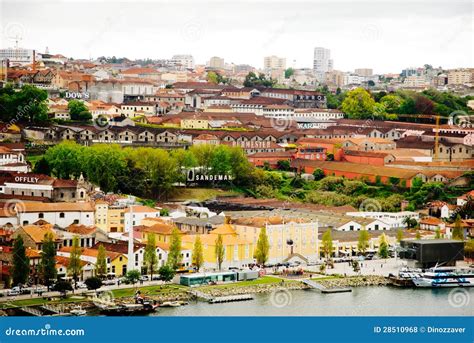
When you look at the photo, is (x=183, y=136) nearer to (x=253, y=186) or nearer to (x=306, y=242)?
(x=253, y=186)

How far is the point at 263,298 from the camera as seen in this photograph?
31.9ft

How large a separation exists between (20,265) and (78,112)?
8.60 m

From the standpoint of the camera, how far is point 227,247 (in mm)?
11039

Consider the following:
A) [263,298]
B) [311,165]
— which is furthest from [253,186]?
[263,298]

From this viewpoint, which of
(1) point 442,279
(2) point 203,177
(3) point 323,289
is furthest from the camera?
(2) point 203,177

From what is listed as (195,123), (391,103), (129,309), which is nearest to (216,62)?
(391,103)

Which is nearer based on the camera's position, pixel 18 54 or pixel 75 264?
pixel 75 264

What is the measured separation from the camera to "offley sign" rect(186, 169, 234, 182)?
15.4 m

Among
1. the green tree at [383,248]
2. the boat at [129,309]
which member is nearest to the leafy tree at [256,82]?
the green tree at [383,248]

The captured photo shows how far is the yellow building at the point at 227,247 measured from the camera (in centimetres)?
1093

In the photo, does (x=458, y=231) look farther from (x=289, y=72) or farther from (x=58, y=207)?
(x=289, y=72)

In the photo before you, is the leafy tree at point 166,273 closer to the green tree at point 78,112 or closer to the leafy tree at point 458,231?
the leafy tree at point 458,231

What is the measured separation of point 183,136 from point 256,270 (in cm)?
723

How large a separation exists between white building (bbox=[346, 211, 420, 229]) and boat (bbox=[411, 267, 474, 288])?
2103 millimetres
